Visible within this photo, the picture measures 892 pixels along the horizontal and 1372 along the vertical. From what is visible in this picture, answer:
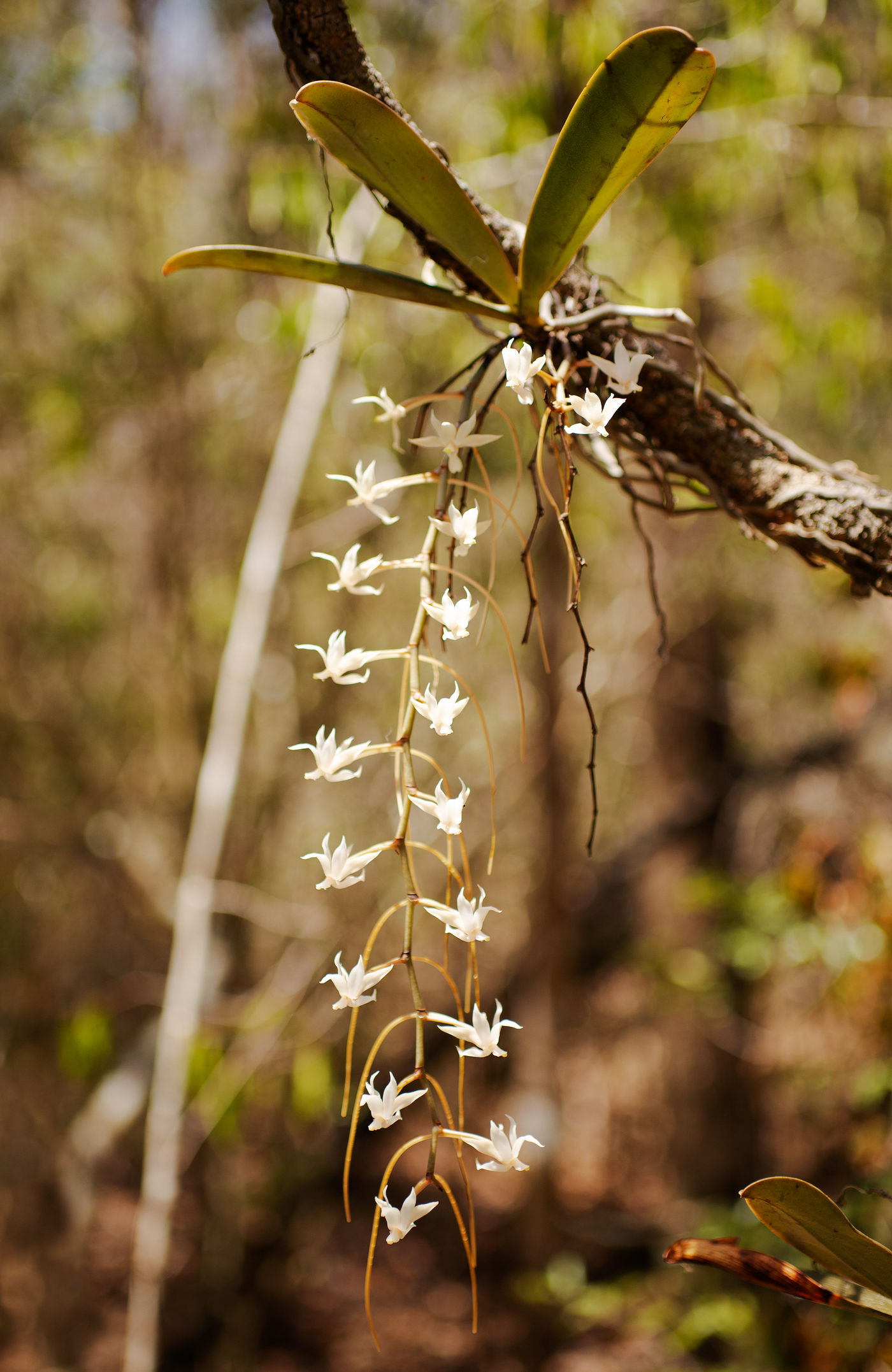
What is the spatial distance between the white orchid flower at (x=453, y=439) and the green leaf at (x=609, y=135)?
0.10m

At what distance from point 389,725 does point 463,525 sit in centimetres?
336

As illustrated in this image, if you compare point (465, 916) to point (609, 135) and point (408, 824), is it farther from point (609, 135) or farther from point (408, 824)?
point (609, 135)

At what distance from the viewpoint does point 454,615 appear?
0.40 meters

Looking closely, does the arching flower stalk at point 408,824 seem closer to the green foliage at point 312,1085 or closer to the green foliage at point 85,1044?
the green foliage at point 85,1044

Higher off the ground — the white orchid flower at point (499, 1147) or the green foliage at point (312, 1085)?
the white orchid flower at point (499, 1147)

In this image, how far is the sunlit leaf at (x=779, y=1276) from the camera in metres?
0.43

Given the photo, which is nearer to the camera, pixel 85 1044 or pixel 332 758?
pixel 332 758

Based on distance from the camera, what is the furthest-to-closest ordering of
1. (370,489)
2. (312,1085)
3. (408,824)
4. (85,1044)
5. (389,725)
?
(389,725)
(312,1085)
(85,1044)
(370,489)
(408,824)

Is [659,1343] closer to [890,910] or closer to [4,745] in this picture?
[890,910]

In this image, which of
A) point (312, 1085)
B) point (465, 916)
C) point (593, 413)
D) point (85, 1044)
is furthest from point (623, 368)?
point (312, 1085)

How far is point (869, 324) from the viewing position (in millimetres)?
2072

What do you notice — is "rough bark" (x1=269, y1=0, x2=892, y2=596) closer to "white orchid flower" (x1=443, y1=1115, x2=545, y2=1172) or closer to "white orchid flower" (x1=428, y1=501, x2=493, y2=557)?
"white orchid flower" (x1=428, y1=501, x2=493, y2=557)

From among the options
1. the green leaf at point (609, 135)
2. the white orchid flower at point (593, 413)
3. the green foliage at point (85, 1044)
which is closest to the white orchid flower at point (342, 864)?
the white orchid flower at point (593, 413)

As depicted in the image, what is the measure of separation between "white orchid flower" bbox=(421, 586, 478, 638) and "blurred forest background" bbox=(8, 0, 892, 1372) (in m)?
1.08
